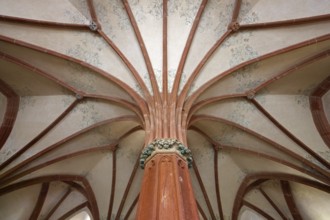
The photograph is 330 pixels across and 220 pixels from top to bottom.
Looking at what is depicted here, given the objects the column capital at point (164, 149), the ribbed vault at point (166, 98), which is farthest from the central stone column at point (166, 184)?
the ribbed vault at point (166, 98)

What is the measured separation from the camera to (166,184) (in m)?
6.35

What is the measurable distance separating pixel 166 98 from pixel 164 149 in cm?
221

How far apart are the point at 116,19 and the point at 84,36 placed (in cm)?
103

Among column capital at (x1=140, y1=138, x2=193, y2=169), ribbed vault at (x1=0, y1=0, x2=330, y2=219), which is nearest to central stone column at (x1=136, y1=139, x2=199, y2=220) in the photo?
column capital at (x1=140, y1=138, x2=193, y2=169)

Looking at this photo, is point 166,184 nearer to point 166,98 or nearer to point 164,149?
point 164,149

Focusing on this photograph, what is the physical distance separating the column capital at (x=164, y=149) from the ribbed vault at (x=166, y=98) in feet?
2.01

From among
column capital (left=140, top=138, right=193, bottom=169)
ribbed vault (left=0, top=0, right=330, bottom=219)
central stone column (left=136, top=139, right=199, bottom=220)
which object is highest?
ribbed vault (left=0, top=0, right=330, bottom=219)

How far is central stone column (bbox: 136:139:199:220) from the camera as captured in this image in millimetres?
5875

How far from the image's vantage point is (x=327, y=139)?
433 inches

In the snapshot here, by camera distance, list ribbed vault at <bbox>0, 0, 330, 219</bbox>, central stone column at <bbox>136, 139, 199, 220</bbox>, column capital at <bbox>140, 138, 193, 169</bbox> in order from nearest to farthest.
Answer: central stone column at <bbox>136, 139, 199, 220</bbox>, column capital at <bbox>140, 138, 193, 169</bbox>, ribbed vault at <bbox>0, 0, 330, 219</bbox>

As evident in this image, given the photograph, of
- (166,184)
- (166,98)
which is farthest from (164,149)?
(166,98)

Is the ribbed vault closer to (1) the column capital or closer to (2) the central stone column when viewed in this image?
(1) the column capital

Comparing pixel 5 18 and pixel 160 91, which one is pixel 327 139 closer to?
pixel 160 91

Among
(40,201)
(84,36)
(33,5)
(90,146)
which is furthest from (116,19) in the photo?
(40,201)
